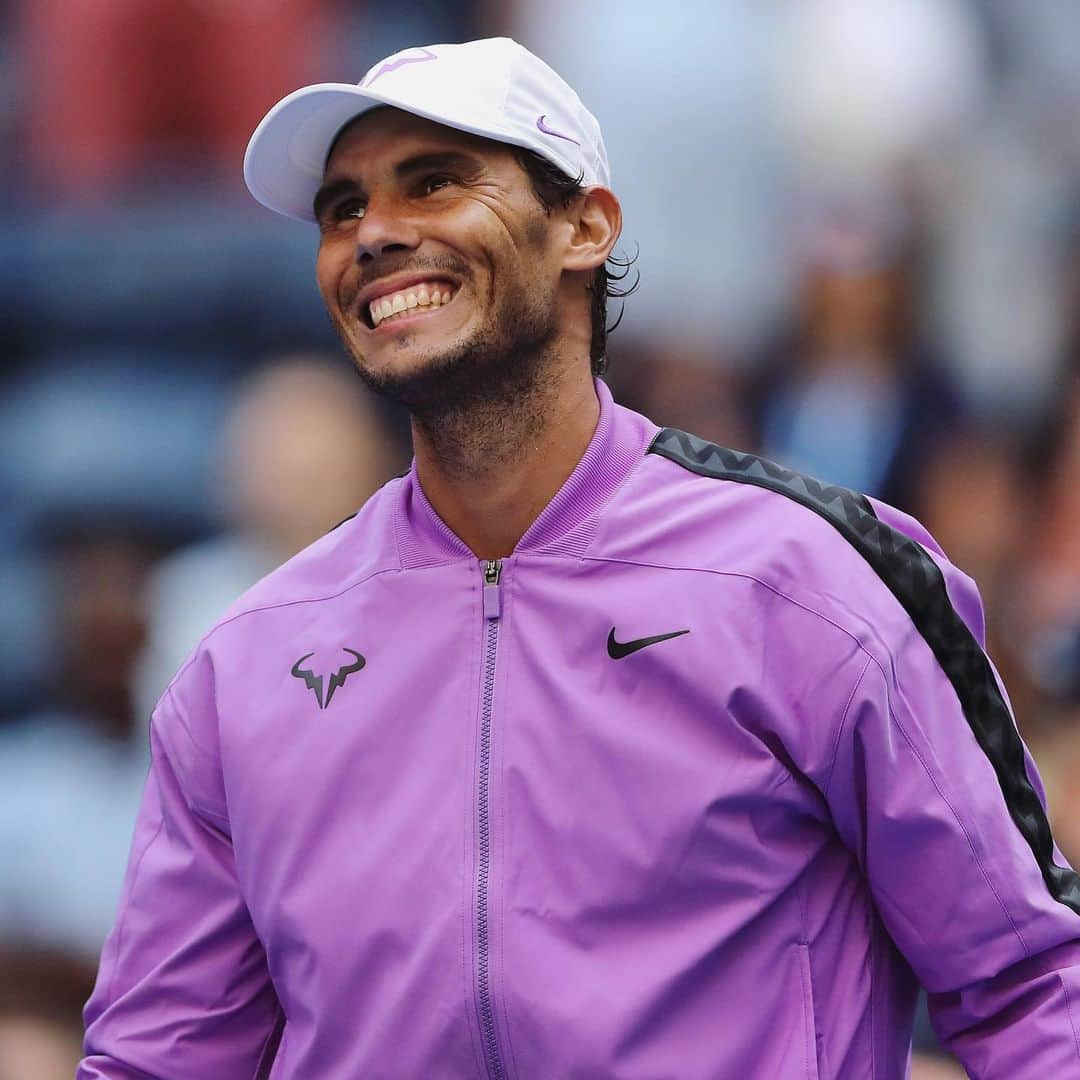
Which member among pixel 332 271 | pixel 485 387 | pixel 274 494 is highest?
pixel 332 271

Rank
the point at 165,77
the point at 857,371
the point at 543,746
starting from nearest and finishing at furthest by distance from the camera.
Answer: the point at 543,746, the point at 857,371, the point at 165,77

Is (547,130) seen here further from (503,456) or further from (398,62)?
(503,456)

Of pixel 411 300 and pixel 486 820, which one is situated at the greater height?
pixel 411 300

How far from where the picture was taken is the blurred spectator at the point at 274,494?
4395mm

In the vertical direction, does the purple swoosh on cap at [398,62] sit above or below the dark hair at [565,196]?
above

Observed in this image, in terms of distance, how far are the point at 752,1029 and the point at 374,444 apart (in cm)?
291

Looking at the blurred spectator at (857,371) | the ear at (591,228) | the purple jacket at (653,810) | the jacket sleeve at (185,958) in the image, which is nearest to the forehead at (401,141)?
the ear at (591,228)

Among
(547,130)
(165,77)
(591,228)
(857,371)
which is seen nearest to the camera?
(547,130)

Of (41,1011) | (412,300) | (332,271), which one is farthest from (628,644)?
(41,1011)

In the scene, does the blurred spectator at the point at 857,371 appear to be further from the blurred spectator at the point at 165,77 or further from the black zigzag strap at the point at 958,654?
the black zigzag strap at the point at 958,654

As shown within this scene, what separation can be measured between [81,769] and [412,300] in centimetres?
247

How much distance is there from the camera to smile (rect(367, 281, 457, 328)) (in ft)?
7.00

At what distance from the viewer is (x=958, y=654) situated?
199cm

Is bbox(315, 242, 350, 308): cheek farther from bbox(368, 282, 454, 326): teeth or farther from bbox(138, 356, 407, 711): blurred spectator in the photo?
bbox(138, 356, 407, 711): blurred spectator
